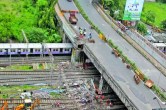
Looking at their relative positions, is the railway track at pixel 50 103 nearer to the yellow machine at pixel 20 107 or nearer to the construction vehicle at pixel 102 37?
the yellow machine at pixel 20 107

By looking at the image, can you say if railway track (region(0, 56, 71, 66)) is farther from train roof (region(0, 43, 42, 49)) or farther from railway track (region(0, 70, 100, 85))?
railway track (region(0, 70, 100, 85))

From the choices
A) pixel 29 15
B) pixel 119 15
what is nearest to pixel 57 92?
pixel 29 15

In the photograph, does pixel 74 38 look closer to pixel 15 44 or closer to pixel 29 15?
pixel 15 44

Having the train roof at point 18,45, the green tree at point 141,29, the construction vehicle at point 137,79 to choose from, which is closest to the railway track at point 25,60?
the train roof at point 18,45

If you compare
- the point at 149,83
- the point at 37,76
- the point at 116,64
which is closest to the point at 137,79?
the point at 149,83

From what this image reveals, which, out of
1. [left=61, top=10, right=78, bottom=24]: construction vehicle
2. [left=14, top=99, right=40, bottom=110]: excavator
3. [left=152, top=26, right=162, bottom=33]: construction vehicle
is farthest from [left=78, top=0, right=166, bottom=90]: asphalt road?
[left=14, top=99, right=40, bottom=110]: excavator

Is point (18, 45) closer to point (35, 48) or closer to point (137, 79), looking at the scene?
point (35, 48)
